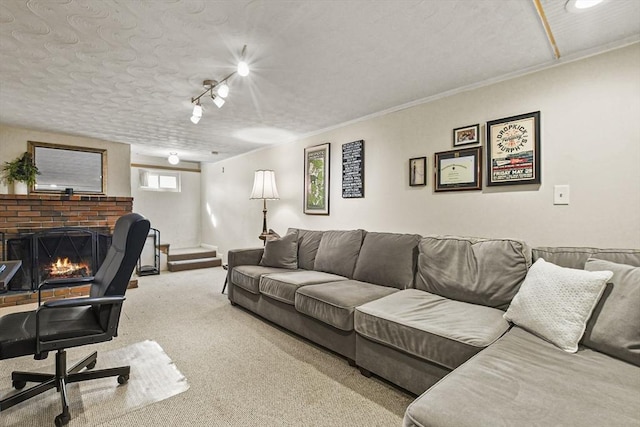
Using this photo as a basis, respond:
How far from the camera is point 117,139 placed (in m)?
4.63

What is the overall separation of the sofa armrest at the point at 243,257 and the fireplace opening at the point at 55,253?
7.12ft

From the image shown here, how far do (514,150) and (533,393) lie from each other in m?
1.88

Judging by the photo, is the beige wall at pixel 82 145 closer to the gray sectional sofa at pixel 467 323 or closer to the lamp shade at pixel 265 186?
the lamp shade at pixel 265 186

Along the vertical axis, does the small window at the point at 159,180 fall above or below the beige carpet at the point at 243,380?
above

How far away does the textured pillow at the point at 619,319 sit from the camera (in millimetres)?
1352

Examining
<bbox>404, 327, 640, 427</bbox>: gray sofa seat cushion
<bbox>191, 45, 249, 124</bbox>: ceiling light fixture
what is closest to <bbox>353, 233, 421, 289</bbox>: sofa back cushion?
<bbox>404, 327, 640, 427</bbox>: gray sofa seat cushion

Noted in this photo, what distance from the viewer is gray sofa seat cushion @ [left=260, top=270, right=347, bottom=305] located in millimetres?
2680

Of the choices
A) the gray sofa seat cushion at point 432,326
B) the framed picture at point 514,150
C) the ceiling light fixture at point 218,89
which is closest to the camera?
the gray sofa seat cushion at point 432,326

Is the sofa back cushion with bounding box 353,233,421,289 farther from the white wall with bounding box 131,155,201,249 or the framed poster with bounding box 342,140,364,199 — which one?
the white wall with bounding box 131,155,201,249

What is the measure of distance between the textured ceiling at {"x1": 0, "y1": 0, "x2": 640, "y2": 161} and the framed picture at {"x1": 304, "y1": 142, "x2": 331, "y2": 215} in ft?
2.58

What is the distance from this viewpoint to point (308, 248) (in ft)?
11.7

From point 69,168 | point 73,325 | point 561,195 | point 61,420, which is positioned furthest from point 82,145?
point 561,195

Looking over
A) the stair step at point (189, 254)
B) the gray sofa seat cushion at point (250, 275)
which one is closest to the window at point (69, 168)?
the stair step at point (189, 254)

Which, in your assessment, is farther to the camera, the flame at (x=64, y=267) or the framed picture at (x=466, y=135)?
the flame at (x=64, y=267)
